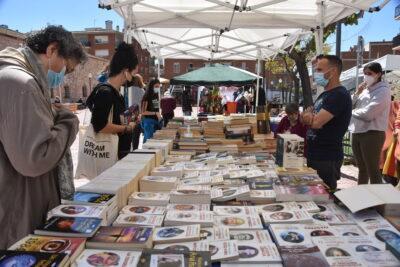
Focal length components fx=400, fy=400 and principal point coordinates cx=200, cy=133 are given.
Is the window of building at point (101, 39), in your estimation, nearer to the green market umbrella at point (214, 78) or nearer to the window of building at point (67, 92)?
the window of building at point (67, 92)

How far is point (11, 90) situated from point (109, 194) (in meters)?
0.64

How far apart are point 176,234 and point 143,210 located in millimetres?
385

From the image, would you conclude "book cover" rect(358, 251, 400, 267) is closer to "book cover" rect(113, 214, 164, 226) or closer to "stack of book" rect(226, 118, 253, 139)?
"book cover" rect(113, 214, 164, 226)

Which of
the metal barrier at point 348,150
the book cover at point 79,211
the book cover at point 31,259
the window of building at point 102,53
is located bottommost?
the metal barrier at point 348,150

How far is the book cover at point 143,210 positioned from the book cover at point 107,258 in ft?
1.72

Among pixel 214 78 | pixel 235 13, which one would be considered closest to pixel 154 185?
pixel 235 13

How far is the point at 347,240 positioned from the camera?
1582mm

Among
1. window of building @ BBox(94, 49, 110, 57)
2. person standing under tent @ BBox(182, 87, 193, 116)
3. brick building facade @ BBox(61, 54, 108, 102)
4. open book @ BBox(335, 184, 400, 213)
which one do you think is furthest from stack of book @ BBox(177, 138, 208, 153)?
window of building @ BBox(94, 49, 110, 57)

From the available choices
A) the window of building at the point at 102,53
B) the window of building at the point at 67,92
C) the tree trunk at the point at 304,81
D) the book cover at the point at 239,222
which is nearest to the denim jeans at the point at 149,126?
the book cover at the point at 239,222

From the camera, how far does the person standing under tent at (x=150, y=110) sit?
7186 millimetres

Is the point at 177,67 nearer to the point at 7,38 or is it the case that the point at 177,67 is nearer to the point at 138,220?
the point at 7,38

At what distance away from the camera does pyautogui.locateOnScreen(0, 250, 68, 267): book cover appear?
117 centimetres

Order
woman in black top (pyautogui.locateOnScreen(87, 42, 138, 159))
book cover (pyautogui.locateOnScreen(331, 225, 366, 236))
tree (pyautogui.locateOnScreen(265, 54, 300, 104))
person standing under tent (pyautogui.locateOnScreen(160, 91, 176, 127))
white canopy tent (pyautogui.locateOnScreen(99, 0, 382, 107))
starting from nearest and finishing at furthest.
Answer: book cover (pyautogui.locateOnScreen(331, 225, 366, 236)), woman in black top (pyautogui.locateOnScreen(87, 42, 138, 159)), white canopy tent (pyautogui.locateOnScreen(99, 0, 382, 107)), person standing under tent (pyautogui.locateOnScreen(160, 91, 176, 127)), tree (pyautogui.locateOnScreen(265, 54, 300, 104))

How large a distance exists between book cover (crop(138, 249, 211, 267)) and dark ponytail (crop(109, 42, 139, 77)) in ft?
6.84
